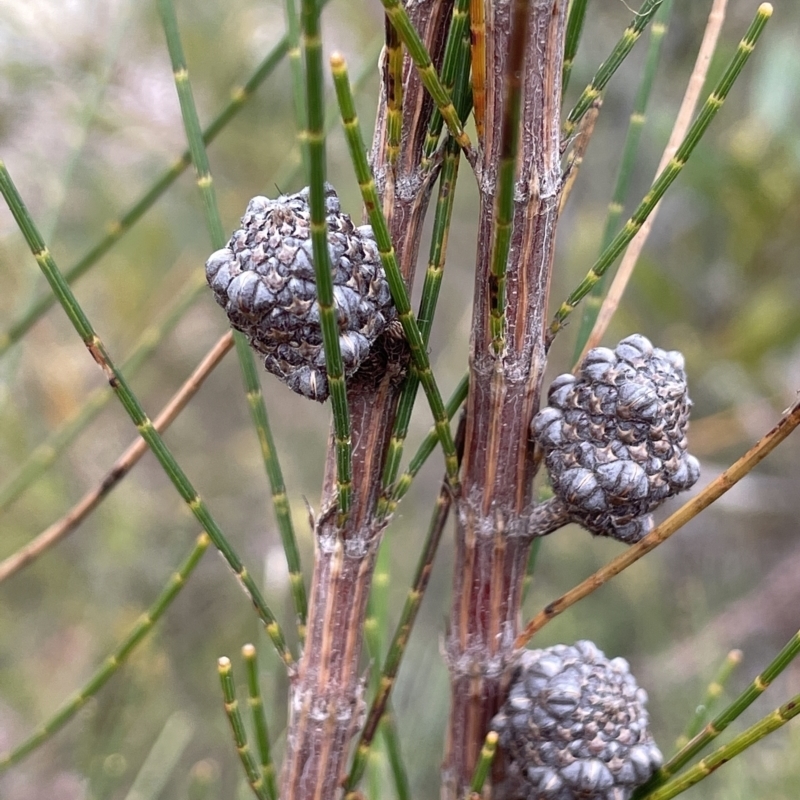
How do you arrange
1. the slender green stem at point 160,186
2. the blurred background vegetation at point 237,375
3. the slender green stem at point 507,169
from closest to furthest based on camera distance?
the slender green stem at point 507,169
the slender green stem at point 160,186
the blurred background vegetation at point 237,375

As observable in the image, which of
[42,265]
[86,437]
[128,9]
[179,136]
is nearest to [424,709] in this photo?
[42,265]

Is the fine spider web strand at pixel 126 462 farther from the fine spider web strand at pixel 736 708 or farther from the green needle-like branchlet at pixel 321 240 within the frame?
the fine spider web strand at pixel 736 708

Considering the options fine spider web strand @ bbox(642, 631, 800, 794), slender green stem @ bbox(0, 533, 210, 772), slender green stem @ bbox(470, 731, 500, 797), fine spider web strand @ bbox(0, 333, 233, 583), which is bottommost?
fine spider web strand @ bbox(642, 631, 800, 794)

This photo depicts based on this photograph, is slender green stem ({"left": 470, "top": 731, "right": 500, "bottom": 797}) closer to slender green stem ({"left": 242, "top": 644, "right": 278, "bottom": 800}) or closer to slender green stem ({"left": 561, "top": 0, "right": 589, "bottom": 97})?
slender green stem ({"left": 242, "top": 644, "right": 278, "bottom": 800})

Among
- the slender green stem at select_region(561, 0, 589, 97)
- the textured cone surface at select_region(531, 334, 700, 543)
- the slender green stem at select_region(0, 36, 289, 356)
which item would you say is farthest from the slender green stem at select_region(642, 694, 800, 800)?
the slender green stem at select_region(0, 36, 289, 356)

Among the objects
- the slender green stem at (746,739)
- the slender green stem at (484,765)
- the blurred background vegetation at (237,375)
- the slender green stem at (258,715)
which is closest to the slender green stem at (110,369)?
the slender green stem at (258,715)

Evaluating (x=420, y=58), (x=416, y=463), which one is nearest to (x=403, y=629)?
(x=416, y=463)
